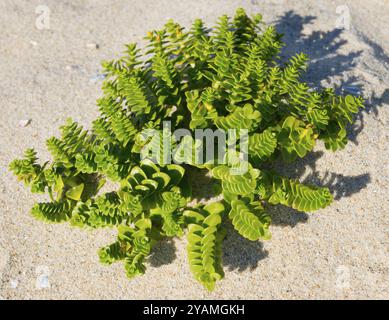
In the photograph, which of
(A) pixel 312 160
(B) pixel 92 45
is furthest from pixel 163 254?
(B) pixel 92 45

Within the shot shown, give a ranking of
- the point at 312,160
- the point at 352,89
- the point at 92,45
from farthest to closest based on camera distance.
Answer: the point at 92,45
the point at 352,89
the point at 312,160

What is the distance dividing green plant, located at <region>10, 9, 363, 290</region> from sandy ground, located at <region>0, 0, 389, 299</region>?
203mm

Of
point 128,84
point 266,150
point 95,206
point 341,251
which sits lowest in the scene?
point 341,251

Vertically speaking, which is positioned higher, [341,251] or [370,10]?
[370,10]

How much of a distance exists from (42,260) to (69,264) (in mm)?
174

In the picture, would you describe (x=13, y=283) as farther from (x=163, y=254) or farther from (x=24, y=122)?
(x=24, y=122)

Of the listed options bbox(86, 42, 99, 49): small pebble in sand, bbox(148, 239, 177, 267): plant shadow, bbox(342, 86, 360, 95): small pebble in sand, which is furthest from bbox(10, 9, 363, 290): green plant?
bbox(86, 42, 99, 49): small pebble in sand

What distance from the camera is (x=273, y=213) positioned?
2842 mm

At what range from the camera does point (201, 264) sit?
2498 mm

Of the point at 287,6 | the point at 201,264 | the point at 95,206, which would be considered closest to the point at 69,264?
the point at 95,206

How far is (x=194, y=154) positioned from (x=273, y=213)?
1.99ft

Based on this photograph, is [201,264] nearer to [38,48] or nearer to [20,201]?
[20,201]

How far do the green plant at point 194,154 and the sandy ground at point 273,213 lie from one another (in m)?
0.20

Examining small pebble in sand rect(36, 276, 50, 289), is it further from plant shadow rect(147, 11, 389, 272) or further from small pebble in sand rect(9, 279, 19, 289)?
plant shadow rect(147, 11, 389, 272)
